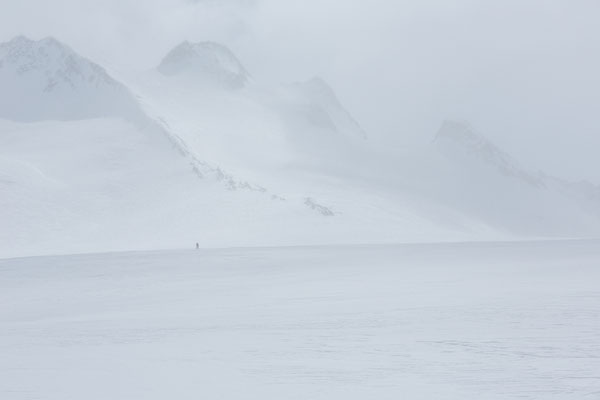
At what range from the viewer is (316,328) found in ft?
107

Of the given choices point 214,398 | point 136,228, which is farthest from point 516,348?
point 136,228

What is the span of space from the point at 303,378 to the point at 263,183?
538 feet

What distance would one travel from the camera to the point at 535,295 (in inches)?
1719

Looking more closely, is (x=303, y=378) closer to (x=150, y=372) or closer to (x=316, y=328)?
(x=150, y=372)

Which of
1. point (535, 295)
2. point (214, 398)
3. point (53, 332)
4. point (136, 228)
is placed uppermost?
point (136, 228)

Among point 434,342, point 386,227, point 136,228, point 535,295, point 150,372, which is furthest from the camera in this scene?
point 386,227

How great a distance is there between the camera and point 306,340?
29750 mm

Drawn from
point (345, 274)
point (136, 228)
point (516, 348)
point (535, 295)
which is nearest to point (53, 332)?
point (516, 348)

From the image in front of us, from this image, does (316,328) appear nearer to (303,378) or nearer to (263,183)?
(303,378)

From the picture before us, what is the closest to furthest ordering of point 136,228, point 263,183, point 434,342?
point 434,342 → point 136,228 → point 263,183

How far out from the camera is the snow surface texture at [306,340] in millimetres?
22375

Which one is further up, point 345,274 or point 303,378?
point 345,274

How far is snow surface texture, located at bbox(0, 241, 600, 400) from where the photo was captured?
2238 cm

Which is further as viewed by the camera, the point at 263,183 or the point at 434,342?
the point at 263,183
